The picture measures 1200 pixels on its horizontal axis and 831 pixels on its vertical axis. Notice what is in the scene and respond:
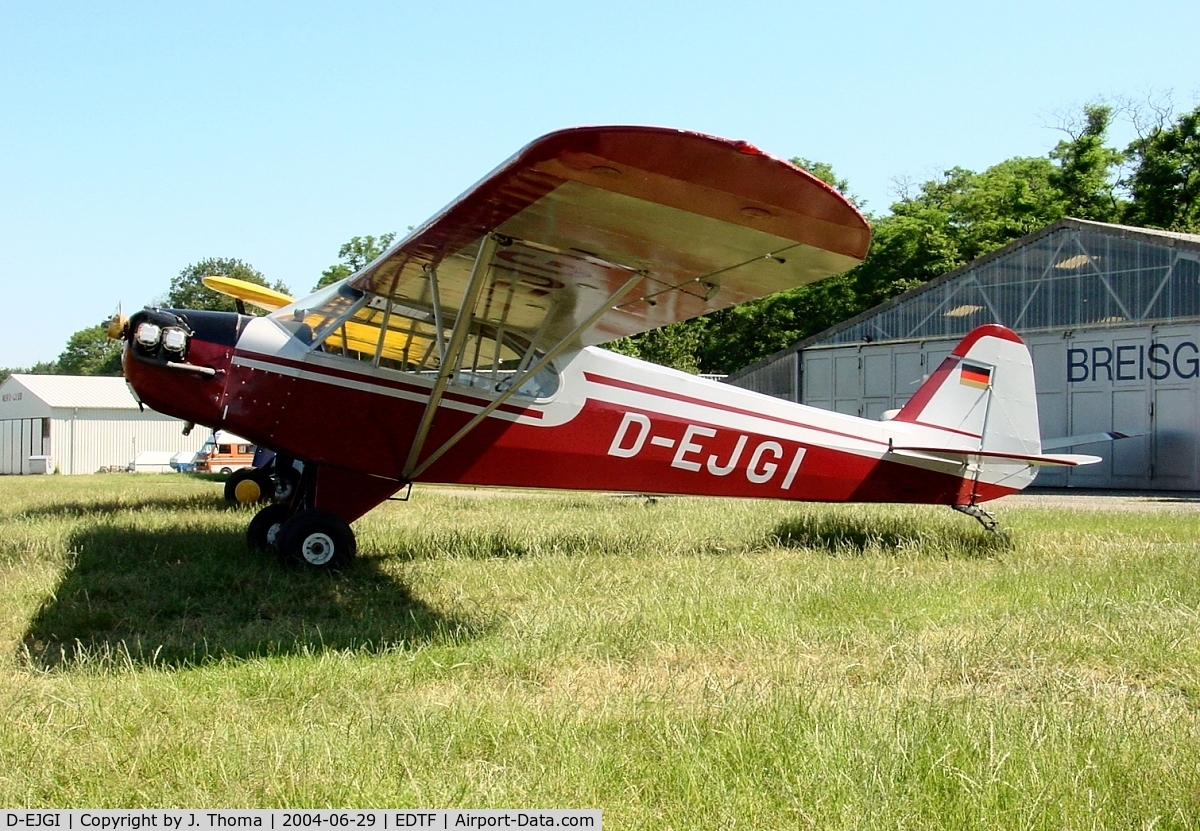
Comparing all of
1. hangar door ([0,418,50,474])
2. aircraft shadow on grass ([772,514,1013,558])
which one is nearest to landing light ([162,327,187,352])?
aircraft shadow on grass ([772,514,1013,558])

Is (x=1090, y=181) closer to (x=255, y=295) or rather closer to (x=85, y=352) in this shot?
(x=255, y=295)

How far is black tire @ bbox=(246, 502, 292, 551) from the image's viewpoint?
7660 mm

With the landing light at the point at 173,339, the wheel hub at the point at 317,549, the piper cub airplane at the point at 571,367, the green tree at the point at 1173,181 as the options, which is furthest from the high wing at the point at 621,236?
the green tree at the point at 1173,181

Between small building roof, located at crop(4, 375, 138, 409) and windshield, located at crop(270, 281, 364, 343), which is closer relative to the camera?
windshield, located at crop(270, 281, 364, 343)

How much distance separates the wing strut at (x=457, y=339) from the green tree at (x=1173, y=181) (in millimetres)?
35682

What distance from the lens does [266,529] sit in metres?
7.74

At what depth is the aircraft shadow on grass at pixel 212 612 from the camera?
4.64 meters

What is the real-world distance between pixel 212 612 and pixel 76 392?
4507 cm

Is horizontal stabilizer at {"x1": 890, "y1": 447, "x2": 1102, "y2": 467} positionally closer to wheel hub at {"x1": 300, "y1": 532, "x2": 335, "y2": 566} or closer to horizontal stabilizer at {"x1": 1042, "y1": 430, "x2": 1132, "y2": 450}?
wheel hub at {"x1": 300, "y1": 532, "x2": 335, "y2": 566}

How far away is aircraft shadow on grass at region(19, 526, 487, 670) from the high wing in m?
1.90

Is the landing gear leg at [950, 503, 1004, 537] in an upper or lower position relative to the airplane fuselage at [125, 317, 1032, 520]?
lower

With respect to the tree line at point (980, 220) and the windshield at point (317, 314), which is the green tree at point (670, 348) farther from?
the windshield at point (317, 314)
